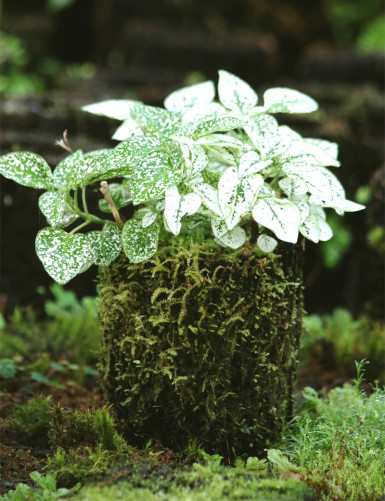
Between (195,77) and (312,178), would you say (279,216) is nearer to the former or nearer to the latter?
(312,178)

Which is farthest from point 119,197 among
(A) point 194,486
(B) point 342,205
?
(A) point 194,486

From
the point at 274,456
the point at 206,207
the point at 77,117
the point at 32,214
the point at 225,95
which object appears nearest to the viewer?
the point at 274,456

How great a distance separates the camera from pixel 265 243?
2.00 m

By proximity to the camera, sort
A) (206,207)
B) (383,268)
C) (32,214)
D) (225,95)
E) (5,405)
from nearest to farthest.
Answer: (206,207)
(225,95)
(5,405)
(32,214)
(383,268)

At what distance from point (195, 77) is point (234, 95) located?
4.99 m

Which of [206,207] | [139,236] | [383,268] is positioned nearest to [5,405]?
[139,236]

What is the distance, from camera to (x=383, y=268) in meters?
3.89

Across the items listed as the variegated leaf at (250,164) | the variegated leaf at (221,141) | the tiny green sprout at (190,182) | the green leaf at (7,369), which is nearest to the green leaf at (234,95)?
the tiny green sprout at (190,182)

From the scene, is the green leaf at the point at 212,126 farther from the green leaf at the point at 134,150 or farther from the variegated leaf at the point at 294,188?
the variegated leaf at the point at 294,188

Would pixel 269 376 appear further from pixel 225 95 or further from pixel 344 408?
pixel 225 95

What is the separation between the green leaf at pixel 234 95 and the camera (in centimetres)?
221

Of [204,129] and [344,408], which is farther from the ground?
[204,129]

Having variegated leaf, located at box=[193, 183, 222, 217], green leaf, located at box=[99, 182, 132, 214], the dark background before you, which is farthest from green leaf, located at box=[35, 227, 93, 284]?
the dark background

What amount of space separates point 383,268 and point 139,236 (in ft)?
7.82
